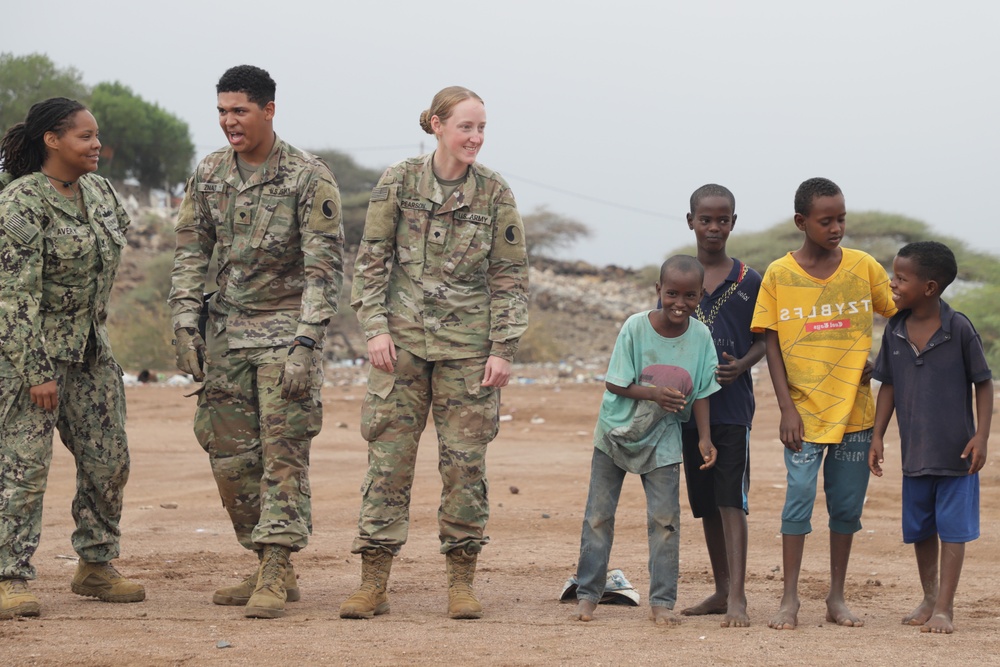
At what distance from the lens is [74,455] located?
5582mm

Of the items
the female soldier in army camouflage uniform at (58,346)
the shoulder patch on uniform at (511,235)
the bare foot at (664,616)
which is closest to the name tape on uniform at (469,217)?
the shoulder patch on uniform at (511,235)

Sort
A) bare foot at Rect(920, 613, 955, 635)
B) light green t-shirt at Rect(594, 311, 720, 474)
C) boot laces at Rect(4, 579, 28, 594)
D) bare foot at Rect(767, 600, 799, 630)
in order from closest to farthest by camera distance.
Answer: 1. bare foot at Rect(920, 613, 955, 635)
2. bare foot at Rect(767, 600, 799, 630)
3. light green t-shirt at Rect(594, 311, 720, 474)
4. boot laces at Rect(4, 579, 28, 594)

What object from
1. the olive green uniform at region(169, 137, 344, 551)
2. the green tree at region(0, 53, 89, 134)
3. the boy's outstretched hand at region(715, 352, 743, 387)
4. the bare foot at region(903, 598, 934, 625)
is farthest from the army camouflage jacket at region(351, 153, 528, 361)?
the green tree at region(0, 53, 89, 134)

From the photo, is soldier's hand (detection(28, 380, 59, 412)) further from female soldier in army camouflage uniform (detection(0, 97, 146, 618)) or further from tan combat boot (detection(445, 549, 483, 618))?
tan combat boot (detection(445, 549, 483, 618))

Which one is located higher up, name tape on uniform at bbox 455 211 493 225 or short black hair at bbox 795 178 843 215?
short black hair at bbox 795 178 843 215

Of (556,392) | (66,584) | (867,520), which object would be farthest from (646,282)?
(66,584)

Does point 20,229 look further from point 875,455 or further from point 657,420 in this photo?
point 875,455

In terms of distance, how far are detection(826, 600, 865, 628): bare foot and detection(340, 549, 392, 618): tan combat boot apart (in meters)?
1.91

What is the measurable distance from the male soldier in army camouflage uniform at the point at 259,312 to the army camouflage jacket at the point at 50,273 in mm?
374

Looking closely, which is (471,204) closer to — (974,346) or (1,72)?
(974,346)

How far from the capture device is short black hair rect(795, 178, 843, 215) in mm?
5059

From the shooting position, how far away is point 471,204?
5.38 m

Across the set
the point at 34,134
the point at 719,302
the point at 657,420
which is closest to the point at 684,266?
the point at 719,302

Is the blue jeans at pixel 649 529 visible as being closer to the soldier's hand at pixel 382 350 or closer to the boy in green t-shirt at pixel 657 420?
the boy in green t-shirt at pixel 657 420
